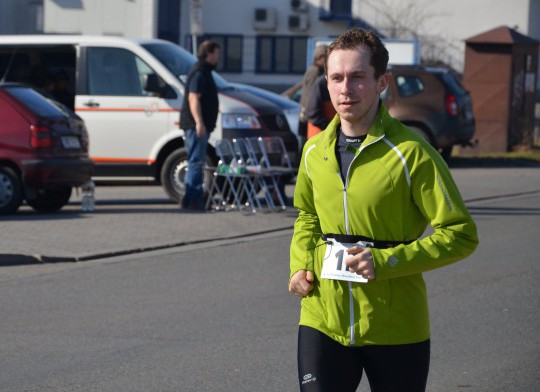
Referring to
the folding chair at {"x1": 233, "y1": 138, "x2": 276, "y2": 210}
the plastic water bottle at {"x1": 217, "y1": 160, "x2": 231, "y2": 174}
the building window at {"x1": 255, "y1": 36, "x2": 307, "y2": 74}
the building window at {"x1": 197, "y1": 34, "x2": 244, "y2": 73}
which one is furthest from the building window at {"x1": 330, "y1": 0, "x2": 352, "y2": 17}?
the plastic water bottle at {"x1": 217, "y1": 160, "x2": 231, "y2": 174}

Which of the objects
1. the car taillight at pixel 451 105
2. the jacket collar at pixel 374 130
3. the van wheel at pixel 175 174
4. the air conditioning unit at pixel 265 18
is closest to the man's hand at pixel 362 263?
the jacket collar at pixel 374 130

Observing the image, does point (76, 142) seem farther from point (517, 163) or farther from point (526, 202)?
point (517, 163)

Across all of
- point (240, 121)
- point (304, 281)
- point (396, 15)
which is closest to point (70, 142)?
point (240, 121)

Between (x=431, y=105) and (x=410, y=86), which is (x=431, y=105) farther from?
(x=410, y=86)

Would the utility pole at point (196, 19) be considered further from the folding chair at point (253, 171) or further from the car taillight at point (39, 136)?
the car taillight at point (39, 136)

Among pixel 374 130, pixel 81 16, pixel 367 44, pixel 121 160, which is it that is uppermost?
pixel 81 16

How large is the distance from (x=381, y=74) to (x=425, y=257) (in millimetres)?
630

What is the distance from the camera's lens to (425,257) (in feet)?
13.0

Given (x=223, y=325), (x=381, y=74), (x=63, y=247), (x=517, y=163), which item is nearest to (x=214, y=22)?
(x=517, y=163)

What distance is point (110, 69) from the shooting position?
654 inches

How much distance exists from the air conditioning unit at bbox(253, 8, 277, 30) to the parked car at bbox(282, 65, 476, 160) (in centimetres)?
2700

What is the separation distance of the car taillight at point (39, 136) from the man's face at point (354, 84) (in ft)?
35.1

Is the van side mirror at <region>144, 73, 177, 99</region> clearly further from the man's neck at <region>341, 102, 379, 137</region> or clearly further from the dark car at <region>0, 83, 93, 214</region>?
the man's neck at <region>341, 102, 379, 137</region>

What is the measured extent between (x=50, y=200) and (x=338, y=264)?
11803mm
